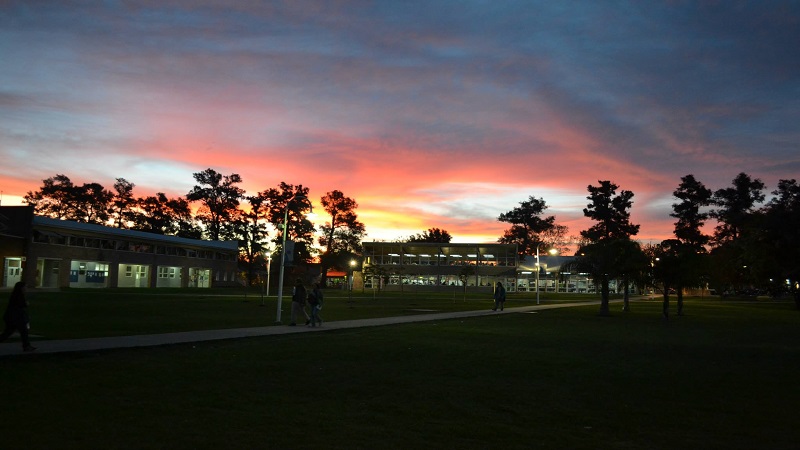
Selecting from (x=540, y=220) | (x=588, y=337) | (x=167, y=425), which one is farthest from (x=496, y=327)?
(x=540, y=220)

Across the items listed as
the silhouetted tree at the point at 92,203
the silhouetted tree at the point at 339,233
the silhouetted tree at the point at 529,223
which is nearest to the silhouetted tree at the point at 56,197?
the silhouetted tree at the point at 92,203

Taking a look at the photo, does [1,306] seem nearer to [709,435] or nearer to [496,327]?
[496,327]

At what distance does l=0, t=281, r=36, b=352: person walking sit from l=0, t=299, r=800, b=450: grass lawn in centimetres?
102

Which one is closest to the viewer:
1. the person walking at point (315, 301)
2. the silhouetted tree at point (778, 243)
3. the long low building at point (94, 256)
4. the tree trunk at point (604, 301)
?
the person walking at point (315, 301)

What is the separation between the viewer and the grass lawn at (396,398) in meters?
7.89

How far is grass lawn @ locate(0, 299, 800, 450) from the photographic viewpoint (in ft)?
25.9

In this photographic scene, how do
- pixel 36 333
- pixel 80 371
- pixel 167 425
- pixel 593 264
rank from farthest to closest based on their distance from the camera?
1. pixel 593 264
2. pixel 36 333
3. pixel 80 371
4. pixel 167 425

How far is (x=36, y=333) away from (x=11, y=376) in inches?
343

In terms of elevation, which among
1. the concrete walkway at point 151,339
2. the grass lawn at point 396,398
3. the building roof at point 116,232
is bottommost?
the grass lawn at point 396,398

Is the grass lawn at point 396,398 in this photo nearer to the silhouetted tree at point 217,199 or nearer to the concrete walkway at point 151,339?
the concrete walkway at point 151,339

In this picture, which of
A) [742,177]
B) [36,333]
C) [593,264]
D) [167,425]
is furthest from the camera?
[742,177]

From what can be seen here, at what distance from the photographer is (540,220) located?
12694 centimetres

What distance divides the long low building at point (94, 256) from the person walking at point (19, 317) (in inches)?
1990

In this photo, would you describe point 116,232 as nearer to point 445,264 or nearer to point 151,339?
point 445,264
